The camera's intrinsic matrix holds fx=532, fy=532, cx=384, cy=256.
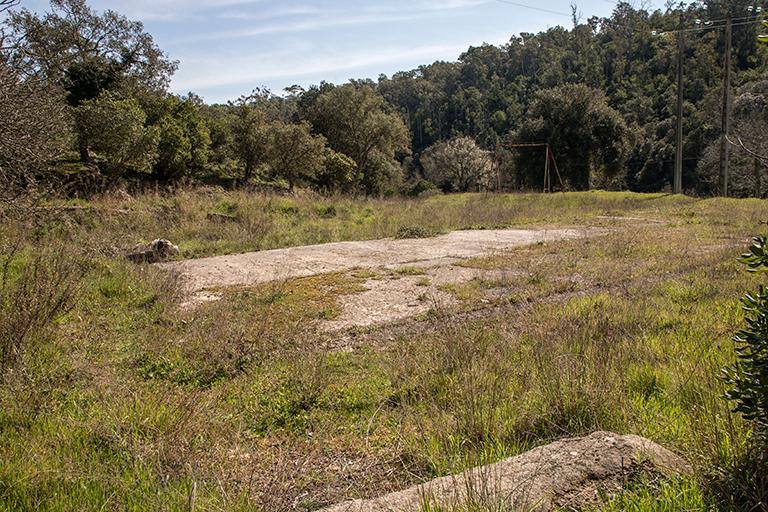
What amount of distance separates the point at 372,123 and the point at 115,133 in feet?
86.3

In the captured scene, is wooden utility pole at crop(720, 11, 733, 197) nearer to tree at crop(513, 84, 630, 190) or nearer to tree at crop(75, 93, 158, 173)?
tree at crop(513, 84, 630, 190)

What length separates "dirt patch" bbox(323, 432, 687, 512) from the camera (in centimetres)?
184

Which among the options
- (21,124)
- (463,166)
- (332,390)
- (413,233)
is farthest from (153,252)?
(463,166)

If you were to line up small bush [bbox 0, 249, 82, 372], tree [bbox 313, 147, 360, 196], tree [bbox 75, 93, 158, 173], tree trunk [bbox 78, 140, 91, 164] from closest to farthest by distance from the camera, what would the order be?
small bush [bbox 0, 249, 82, 372] → tree [bbox 75, 93, 158, 173] → tree trunk [bbox 78, 140, 91, 164] → tree [bbox 313, 147, 360, 196]

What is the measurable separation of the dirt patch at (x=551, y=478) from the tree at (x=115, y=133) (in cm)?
1688

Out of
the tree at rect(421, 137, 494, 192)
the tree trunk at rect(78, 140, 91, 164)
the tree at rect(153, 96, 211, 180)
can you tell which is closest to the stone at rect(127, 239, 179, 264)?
the tree trunk at rect(78, 140, 91, 164)


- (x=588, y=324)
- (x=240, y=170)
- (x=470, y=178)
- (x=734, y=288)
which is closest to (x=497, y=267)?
(x=734, y=288)

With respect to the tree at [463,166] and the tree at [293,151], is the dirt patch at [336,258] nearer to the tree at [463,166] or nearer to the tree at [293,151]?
the tree at [293,151]

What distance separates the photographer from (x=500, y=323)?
17.0ft

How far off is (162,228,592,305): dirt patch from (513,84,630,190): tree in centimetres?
2201

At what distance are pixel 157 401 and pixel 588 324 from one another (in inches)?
133

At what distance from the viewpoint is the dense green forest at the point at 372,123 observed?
7.83 m

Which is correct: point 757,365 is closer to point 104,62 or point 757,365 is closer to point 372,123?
point 104,62

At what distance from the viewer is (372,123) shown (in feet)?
133
